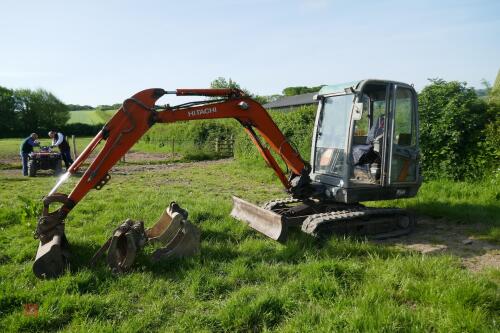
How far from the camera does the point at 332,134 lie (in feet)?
21.8

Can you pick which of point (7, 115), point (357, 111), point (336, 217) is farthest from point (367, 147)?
point (7, 115)

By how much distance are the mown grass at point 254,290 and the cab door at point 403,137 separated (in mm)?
1470

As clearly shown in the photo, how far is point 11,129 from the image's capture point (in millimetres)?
56719

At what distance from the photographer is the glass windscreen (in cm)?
637

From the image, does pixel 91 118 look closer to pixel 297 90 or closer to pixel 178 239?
pixel 297 90

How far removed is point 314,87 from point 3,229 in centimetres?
8387

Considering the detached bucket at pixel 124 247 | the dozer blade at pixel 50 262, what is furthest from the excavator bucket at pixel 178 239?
the dozer blade at pixel 50 262

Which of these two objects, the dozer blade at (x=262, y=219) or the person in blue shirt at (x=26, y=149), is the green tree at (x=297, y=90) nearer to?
the person in blue shirt at (x=26, y=149)

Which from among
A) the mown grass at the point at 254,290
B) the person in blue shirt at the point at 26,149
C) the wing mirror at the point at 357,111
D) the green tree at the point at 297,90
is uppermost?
the green tree at the point at 297,90

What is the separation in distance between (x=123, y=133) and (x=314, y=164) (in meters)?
3.40

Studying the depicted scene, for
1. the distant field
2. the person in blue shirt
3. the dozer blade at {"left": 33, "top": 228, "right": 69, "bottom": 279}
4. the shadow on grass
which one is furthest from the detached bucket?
the distant field

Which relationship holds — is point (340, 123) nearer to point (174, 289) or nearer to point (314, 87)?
point (174, 289)

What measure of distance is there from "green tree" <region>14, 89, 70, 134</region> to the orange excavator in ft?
196

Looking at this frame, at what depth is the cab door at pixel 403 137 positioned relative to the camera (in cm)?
648
